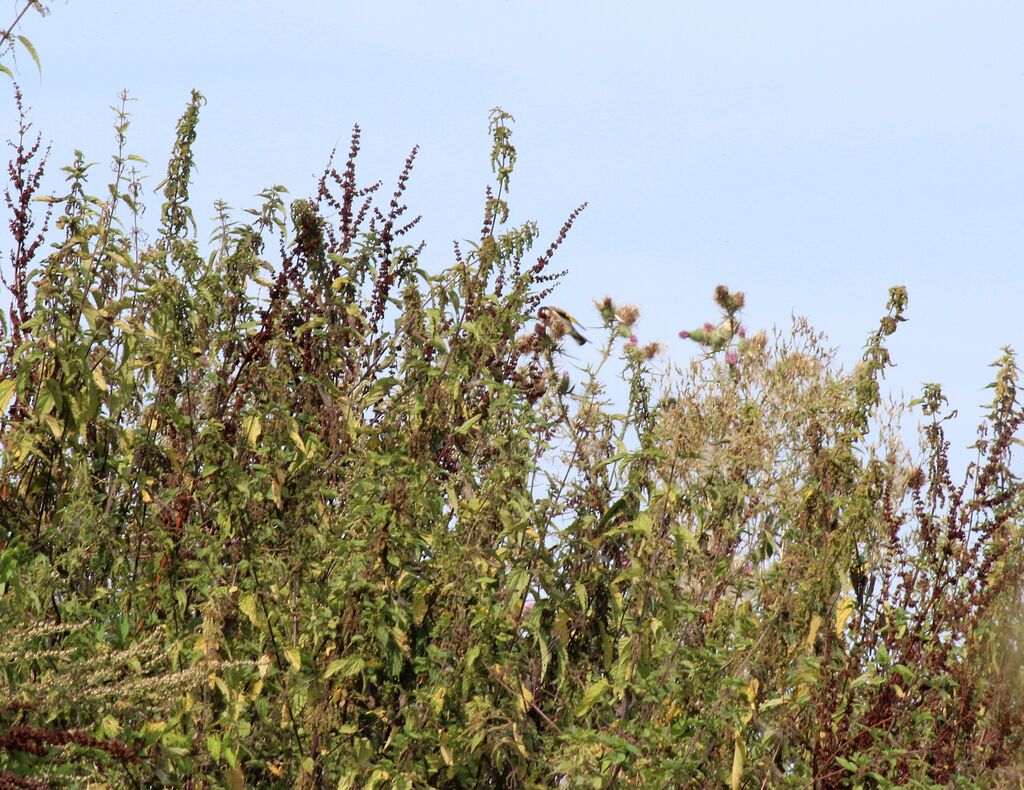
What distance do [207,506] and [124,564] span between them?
1.44ft

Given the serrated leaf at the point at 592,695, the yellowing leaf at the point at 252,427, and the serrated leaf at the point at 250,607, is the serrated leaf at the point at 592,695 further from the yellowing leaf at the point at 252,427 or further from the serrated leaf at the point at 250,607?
the yellowing leaf at the point at 252,427

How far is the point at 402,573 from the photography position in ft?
12.5

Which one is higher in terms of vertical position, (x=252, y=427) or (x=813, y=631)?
(x=252, y=427)

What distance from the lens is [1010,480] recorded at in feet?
17.9

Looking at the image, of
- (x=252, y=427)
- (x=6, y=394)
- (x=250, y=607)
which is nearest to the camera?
(x=250, y=607)

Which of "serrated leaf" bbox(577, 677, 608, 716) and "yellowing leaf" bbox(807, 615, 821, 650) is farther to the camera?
"yellowing leaf" bbox(807, 615, 821, 650)

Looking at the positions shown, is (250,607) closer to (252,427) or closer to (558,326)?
(252,427)

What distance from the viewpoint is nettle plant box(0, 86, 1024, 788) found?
Result: 3.63 metres

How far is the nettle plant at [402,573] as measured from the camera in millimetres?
3629

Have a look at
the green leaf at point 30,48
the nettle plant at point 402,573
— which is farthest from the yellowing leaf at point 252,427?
the green leaf at point 30,48

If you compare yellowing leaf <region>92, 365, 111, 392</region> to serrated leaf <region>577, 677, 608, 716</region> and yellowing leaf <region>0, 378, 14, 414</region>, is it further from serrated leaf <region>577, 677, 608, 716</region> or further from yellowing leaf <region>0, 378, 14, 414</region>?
serrated leaf <region>577, 677, 608, 716</region>

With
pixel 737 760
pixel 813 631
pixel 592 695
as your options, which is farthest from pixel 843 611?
pixel 592 695

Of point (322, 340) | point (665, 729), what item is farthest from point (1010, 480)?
point (322, 340)

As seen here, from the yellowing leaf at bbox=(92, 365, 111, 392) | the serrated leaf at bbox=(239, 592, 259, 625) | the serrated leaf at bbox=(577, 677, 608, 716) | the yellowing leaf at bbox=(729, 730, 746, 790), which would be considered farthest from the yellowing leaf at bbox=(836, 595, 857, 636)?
the yellowing leaf at bbox=(92, 365, 111, 392)
